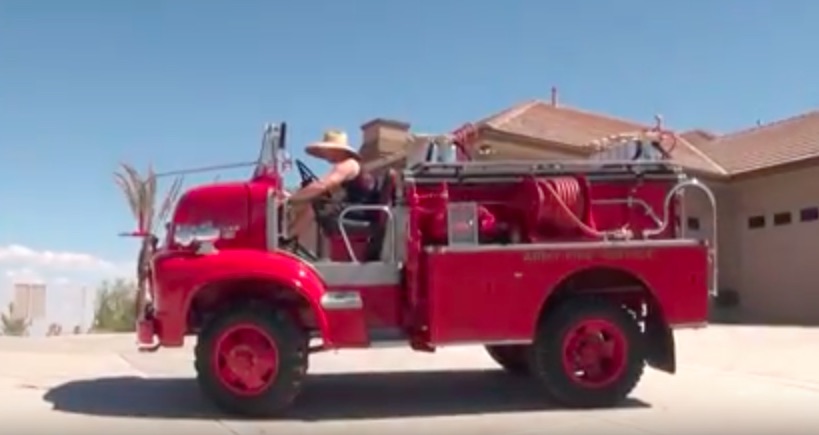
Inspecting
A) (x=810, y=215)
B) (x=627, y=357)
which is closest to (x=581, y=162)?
(x=627, y=357)

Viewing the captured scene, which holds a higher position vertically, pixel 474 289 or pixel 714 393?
pixel 474 289

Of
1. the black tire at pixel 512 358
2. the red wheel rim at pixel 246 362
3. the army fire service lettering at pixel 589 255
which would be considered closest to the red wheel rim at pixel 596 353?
the army fire service lettering at pixel 589 255

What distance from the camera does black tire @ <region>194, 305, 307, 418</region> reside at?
711 cm

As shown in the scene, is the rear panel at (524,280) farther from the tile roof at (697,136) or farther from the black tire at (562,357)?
the tile roof at (697,136)

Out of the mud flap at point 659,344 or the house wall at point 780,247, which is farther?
the house wall at point 780,247

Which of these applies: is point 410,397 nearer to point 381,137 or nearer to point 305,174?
point 305,174

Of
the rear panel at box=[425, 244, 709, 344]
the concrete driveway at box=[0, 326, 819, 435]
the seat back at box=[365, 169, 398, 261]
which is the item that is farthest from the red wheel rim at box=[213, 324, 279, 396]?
the rear panel at box=[425, 244, 709, 344]

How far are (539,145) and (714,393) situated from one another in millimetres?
10153

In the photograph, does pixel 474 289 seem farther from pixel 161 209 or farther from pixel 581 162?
pixel 161 209

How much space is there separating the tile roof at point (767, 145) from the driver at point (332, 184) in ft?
42.7

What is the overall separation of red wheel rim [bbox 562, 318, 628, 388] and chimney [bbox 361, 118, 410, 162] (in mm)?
10641

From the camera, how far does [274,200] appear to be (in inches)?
294

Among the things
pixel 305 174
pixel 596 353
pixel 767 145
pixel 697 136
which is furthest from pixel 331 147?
pixel 697 136

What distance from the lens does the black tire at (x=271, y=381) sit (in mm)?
7113
